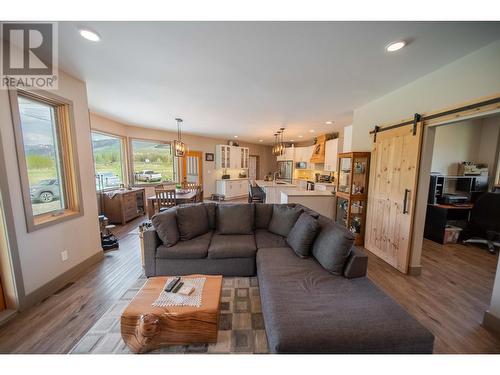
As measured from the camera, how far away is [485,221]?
3.27 metres

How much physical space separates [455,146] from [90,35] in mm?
6192

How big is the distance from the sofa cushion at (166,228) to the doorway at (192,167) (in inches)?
189

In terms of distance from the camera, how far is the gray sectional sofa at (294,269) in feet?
3.56

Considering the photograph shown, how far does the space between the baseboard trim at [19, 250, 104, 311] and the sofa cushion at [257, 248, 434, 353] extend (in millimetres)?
2385

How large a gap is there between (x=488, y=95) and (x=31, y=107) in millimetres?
4730

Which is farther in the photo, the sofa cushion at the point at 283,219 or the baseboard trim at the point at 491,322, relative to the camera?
the sofa cushion at the point at 283,219

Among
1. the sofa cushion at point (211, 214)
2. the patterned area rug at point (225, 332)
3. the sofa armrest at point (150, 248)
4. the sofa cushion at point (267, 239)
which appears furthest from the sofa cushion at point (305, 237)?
the sofa armrest at point (150, 248)

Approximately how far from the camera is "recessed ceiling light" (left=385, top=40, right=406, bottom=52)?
1.63 meters

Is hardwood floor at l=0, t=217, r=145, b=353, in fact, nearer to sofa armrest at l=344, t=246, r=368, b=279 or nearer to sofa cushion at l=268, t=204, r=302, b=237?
sofa cushion at l=268, t=204, r=302, b=237

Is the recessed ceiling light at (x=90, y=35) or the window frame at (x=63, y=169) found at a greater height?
the recessed ceiling light at (x=90, y=35)

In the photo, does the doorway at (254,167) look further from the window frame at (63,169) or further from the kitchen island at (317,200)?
the window frame at (63,169)

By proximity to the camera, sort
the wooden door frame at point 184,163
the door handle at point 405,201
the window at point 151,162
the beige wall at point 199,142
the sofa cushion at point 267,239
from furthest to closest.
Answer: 1. the wooden door frame at point 184,163
2. the window at point 151,162
3. the beige wall at point 199,142
4. the door handle at point 405,201
5. the sofa cushion at point 267,239
